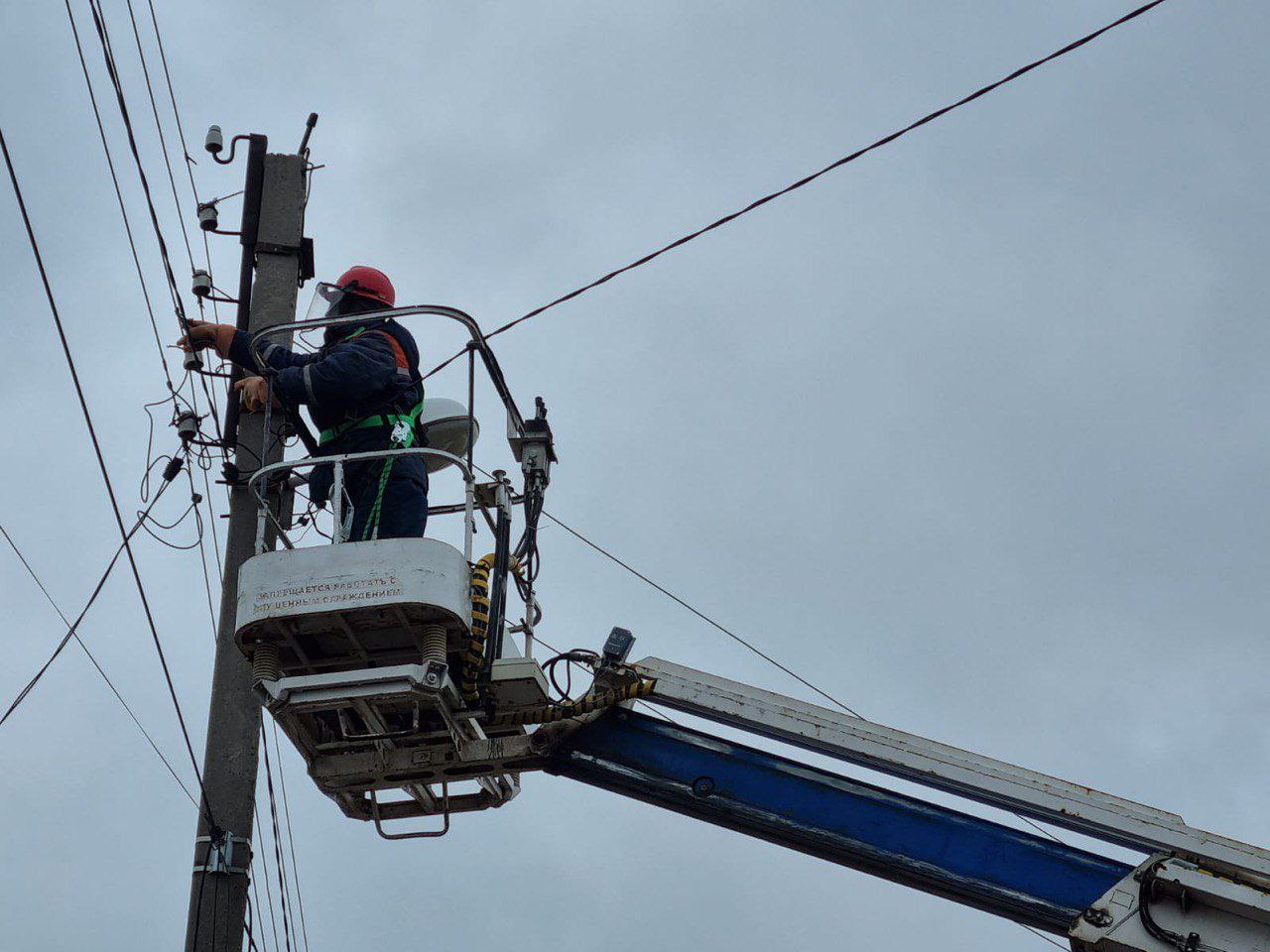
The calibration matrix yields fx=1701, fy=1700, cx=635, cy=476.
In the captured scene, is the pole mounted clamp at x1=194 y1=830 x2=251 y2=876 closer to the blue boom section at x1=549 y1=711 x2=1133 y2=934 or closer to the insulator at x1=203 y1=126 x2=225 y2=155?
the blue boom section at x1=549 y1=711 x2=1133 y2=934

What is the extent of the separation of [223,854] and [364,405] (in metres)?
2.32

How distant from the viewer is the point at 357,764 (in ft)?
26.7

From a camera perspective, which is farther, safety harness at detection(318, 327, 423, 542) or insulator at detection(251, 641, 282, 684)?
safety harness at detection(318, 327, 423, 542)

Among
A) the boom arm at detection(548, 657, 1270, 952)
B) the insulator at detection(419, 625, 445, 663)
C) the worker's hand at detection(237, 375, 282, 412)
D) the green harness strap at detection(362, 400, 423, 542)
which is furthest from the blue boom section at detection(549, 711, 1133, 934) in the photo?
the worker's hand at detection(237, 375, 282, 412)

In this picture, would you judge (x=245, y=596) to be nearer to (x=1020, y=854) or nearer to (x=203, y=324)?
(x=203, y=324)

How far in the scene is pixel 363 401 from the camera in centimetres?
844

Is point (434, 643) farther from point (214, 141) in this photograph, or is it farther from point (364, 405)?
point (214, 141)

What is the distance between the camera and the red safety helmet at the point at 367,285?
8.93 meters

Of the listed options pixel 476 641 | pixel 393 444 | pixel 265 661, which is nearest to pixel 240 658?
pixel 265 661

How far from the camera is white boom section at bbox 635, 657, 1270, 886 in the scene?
7324 millimetres

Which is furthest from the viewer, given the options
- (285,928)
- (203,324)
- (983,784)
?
(285,928)

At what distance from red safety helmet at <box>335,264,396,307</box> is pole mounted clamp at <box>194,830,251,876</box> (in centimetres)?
283

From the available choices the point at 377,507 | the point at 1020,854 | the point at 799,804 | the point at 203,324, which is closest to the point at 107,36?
the point at 203,324

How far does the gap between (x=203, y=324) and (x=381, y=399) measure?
4.06ft
